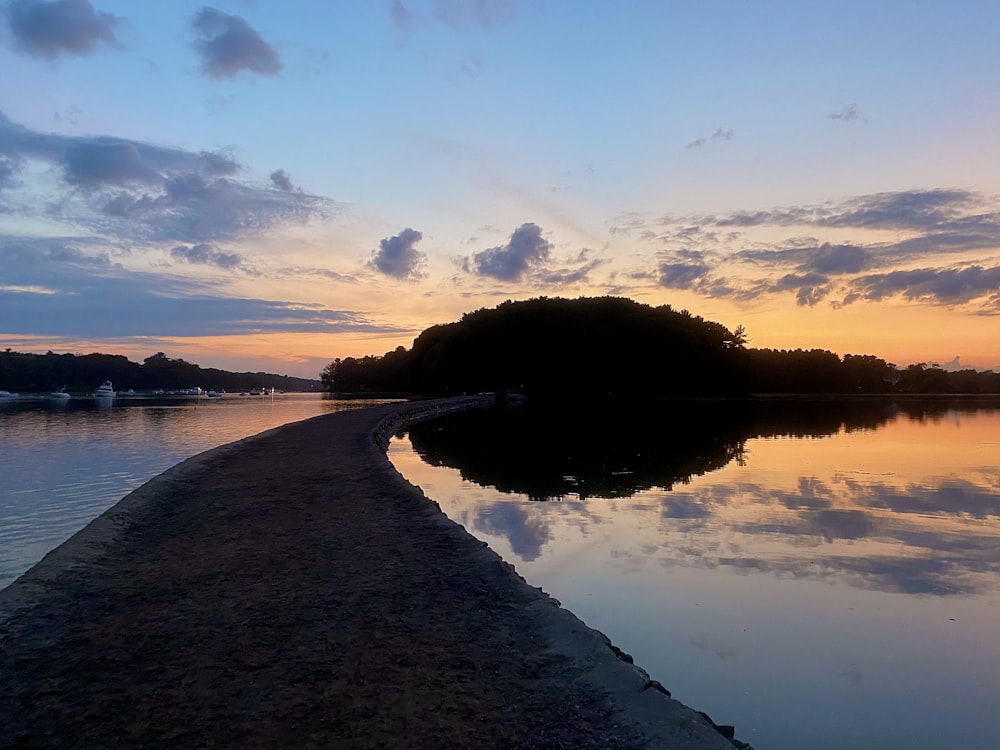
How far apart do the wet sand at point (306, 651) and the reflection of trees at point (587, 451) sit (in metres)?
7.16

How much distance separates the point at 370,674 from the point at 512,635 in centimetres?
122

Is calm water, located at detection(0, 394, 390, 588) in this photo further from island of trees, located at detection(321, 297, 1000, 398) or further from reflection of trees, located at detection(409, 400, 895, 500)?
island of trees, located at detection(321, 297, 1000, 398)

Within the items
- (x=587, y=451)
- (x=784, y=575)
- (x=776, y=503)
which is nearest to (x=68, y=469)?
(x=587, y=451)

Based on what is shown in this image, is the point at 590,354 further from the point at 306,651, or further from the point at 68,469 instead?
the point at 306,651

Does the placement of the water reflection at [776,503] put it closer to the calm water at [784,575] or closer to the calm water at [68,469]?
the calm water at [784,575]

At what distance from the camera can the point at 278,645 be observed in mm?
4711

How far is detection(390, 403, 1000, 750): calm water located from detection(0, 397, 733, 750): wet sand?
44.7 inches

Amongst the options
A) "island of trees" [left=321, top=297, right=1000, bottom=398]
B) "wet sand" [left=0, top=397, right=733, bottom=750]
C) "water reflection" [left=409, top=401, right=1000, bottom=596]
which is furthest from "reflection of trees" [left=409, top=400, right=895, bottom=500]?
"island of trees" [left=321, top=297, right=1000, bottom=398]

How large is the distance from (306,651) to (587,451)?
1754 cm

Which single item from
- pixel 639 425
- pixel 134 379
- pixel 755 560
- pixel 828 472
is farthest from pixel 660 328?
pixel 134 379

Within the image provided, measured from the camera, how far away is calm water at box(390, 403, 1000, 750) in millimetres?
4918

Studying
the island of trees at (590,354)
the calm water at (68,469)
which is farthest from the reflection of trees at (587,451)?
the island of trees at (590,354)

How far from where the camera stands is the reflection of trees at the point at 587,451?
1525 cm

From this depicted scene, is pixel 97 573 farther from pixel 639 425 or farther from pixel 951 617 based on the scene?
pixel 639 425
